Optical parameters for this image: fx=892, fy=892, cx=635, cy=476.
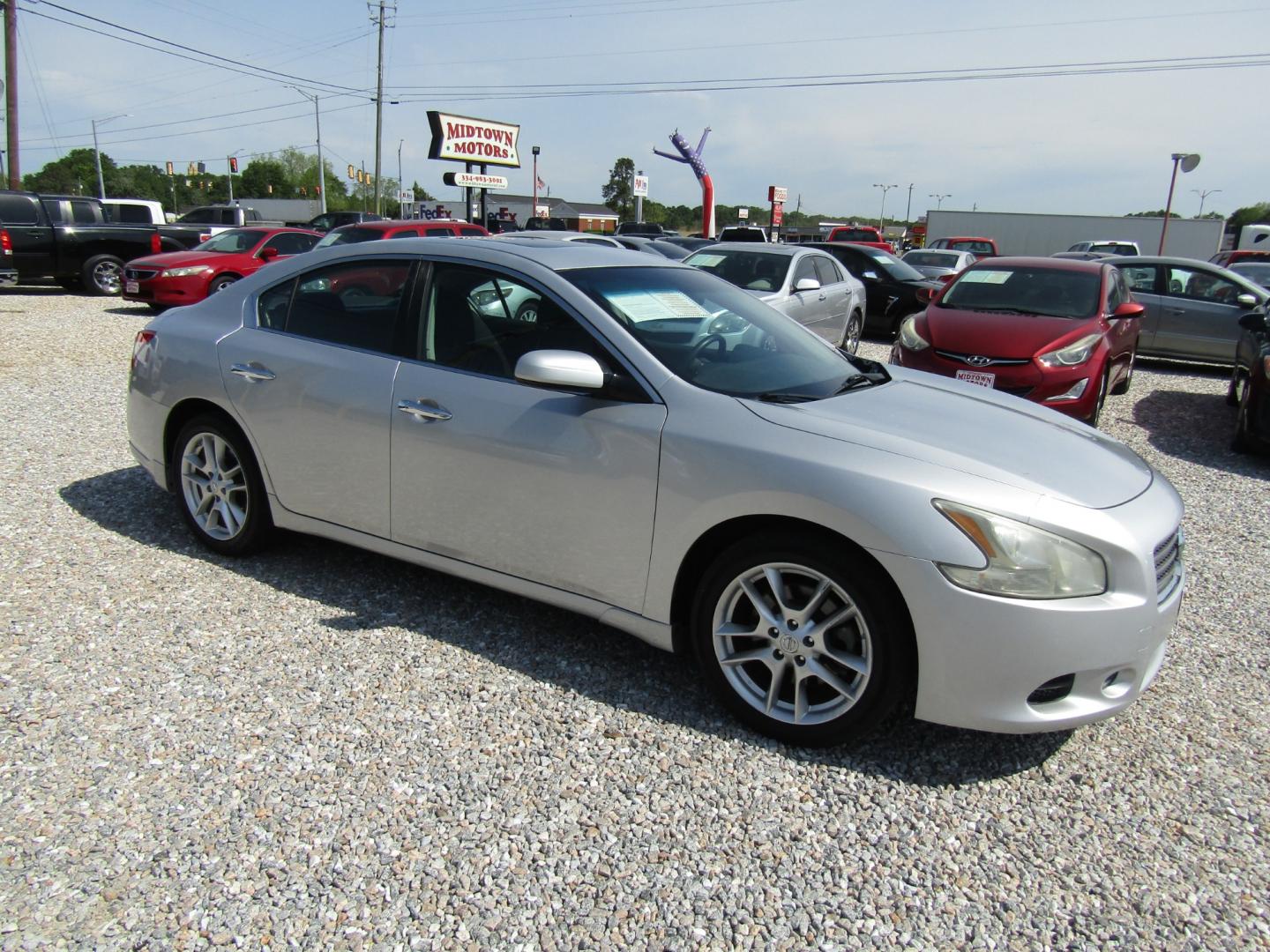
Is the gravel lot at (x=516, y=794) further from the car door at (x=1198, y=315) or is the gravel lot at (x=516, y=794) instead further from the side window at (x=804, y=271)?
the car door at (x=1198, y=315)

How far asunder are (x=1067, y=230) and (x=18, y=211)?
134 feet

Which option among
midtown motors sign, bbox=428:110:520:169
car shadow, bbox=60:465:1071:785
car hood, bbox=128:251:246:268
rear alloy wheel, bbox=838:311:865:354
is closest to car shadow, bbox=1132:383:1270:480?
rear alloy wheel, bbox=838:311:865:354

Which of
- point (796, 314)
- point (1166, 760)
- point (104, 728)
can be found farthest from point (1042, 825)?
point (796, 314)

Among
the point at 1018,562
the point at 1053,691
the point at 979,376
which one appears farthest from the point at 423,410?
the point at 979,376

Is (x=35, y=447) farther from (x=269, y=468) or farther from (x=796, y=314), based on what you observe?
(x=796, y=314)

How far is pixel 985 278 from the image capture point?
28.6ft

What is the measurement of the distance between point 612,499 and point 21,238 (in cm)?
1716

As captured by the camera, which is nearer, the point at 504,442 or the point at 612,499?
the point at 612,499

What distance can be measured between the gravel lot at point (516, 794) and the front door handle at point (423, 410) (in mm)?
901

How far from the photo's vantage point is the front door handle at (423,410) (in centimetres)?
353

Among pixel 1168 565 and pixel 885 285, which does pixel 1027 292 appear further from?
pixel 885 285

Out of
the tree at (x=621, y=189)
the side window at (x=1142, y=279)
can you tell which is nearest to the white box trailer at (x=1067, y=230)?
the side window at (x=1142, y=279)

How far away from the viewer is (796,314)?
33.2 feet

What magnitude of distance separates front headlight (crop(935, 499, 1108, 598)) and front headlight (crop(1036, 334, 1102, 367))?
5.10 m
